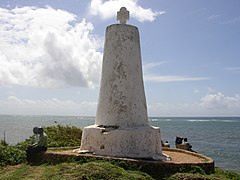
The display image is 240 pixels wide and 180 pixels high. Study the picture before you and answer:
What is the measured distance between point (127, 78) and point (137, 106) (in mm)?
1125

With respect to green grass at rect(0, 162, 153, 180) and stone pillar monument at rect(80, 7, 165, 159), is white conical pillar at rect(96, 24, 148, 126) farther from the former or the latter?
green grass at rect(0, 162, 153, 180)

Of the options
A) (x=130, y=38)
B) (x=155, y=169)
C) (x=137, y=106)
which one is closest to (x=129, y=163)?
(x=155, y=169)

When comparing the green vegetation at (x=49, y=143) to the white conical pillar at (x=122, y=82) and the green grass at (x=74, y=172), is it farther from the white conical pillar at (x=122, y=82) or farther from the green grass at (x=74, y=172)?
the white conical pillar at (x=122, y=82)

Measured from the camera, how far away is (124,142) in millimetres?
12523

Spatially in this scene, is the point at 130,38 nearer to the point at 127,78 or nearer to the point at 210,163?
the point at 127,78

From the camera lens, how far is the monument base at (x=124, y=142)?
12484mm

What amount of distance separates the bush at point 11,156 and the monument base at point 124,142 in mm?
2294

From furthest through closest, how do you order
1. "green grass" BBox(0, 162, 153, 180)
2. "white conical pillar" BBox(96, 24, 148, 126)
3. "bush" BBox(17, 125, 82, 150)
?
"bush" BBox(17, 125, 82, 150)
"white conical pillar" BBox(96, 24, 148, 126)
"green grass" BBox(0, 162, 153, 180)

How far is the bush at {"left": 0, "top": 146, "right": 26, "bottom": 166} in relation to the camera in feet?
41.7

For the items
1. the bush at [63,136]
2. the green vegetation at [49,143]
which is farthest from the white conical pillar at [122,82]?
the bush at [63,136]

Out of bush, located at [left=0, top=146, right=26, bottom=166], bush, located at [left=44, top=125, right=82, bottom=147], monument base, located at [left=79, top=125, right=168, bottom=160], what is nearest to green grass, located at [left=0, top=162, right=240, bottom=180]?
bush, located at [left=0, top=146, right=26, bottom=166]

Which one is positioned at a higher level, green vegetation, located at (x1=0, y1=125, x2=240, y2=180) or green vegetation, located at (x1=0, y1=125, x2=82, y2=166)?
green vegetation, located at (x1=0, y1=125, x2=82, y2=166)

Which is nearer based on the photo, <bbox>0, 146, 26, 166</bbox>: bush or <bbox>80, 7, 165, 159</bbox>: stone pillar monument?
<bbox>80, 7, 165, 159</bbox>: stone pillar monument

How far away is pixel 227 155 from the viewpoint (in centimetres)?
3027
